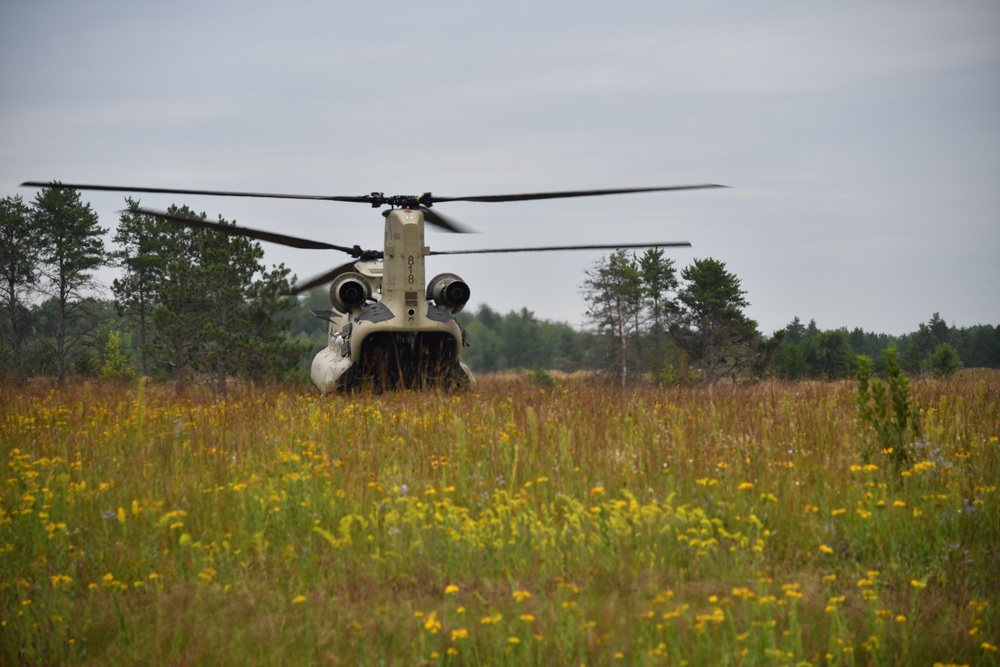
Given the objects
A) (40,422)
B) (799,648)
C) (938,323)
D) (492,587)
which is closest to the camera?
(799,648)

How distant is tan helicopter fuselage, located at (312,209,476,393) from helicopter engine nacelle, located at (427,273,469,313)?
0.7 inches

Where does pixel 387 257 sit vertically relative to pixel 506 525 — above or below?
above

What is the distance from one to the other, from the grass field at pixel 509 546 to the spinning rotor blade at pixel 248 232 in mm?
3981

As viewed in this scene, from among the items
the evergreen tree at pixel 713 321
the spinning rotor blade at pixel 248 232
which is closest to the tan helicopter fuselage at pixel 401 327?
the spinning rotor blade at pixel 248 232

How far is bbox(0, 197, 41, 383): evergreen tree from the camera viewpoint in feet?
164

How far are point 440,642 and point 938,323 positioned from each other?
102361 millimetres

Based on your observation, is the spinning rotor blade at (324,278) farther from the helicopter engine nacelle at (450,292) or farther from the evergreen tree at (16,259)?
the evergreen tree at (16,259)

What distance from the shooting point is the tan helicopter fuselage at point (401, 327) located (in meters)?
15.6

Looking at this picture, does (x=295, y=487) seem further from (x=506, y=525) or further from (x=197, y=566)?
(x=506, y=525)

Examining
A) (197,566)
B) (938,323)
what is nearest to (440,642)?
(197,566)

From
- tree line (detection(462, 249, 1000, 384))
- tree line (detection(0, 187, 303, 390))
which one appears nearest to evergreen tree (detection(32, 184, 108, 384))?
tree line (detection(0, 187, 303, 390))

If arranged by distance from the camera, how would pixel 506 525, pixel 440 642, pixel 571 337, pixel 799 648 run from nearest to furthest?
pixel 799 648
pixel 440 642
pixel 506 525
pixel 571 337

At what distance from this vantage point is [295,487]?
23.9 ft

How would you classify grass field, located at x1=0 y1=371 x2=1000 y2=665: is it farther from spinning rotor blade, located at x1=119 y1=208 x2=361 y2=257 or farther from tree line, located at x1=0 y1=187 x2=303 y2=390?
tree line, located at x1=0 y1=187 x2=303 y2=390
